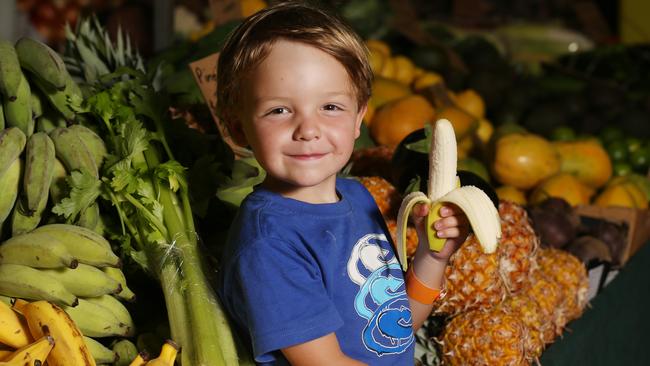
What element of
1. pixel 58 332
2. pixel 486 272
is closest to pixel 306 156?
pixel 58 332

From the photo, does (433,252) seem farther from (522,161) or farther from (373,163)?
(522,161)

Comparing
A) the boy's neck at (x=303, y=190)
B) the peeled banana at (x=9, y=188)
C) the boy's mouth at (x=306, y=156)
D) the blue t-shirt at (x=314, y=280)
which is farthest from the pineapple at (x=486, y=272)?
the peeled banana at (x=9, y=188)

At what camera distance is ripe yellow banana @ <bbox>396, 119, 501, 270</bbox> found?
1.40 m

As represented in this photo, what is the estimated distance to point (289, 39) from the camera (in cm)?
136

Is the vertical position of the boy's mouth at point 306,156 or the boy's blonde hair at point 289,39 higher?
the boy's blonde hair at point 289,39

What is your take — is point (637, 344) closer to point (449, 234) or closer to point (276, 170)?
point (449, 234)

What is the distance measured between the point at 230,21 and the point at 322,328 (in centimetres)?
198

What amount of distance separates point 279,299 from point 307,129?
311mm

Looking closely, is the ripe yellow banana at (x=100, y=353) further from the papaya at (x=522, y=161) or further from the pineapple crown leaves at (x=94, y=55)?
the papaya at (x=522, y=161)

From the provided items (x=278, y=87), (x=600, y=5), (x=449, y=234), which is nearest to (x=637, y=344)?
(x=449, y=234)

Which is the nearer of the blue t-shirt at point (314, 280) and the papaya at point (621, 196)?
the blue t-shirt at point (314, 280)

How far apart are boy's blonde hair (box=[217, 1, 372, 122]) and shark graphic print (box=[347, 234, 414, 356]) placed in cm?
31

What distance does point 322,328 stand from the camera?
1.34 m

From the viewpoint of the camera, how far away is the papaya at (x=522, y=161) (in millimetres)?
2977
